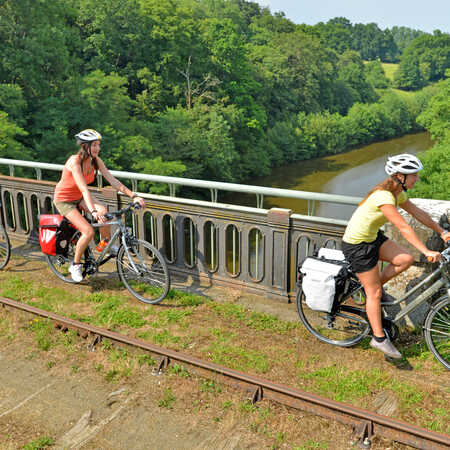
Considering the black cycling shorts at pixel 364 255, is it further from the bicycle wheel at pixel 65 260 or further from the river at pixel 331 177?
the river at pixel 331 177

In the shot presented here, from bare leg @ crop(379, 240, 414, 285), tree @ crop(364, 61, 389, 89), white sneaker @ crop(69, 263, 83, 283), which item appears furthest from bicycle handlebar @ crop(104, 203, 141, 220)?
tree @ crop(364, 61, 389, 89)

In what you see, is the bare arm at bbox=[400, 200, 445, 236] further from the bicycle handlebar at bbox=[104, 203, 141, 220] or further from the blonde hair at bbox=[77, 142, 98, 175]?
the blonde hair at bbox=[77, 142, 98, 175]

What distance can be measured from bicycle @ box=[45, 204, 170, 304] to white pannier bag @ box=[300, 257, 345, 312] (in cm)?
165

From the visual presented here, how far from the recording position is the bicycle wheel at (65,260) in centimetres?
650

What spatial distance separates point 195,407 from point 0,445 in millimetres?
1408

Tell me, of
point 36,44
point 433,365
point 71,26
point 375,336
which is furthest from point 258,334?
point 71,26

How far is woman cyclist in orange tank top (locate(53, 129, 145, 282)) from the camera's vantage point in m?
5.81

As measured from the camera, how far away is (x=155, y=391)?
4379mm

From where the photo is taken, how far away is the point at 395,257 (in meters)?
4.60

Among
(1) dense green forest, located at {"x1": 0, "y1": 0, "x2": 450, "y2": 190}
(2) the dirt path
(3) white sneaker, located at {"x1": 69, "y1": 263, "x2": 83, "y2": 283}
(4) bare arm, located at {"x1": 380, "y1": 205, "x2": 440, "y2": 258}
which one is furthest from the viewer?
(1) dense green forest, located at {"x1": 0, "y1": 0, "x2": 450, "y2": 190}

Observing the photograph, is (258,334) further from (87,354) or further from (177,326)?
(87,354)

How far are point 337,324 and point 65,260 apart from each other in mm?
3357

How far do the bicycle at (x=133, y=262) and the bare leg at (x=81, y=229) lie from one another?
0.10m

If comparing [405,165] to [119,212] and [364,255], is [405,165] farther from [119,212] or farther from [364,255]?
[119,212]
